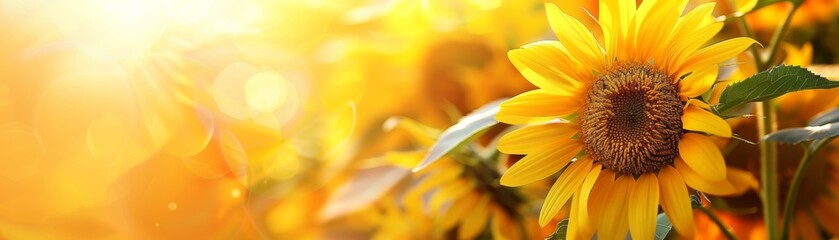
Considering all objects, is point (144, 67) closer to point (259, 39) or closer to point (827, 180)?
point (259, 39)

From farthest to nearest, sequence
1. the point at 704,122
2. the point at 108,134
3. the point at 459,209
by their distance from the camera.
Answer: the point at 108,134
the point at 459,209
the point at 704,122

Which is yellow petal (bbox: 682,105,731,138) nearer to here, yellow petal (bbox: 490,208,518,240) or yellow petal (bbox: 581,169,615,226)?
yellow petal (bbox: 581,169,615,226)

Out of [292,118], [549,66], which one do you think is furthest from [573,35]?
[292,118]

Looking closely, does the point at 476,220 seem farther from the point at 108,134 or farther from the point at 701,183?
the point at 108,134

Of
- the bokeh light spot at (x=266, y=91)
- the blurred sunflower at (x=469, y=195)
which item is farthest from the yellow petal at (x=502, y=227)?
the bokeh light spot at (x=266, y=91)

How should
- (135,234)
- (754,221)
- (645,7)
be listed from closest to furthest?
1. (645,7)
2. (754,221)
3. (135,234)

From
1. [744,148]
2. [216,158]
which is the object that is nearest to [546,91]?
[744,148]

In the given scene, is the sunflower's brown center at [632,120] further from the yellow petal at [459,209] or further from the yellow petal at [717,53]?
the yellow petal at [459,209]
